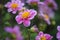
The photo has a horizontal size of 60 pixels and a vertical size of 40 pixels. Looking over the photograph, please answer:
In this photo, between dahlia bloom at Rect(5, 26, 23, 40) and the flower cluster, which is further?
dahlia bloom at Rect(5, 26, 23, 40)

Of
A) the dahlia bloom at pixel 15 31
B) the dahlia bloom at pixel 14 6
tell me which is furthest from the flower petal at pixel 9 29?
the dahlia bloom at pixel 14 6

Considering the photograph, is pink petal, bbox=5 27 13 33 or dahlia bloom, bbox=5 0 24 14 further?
pink petal, bbox=5 27 13 33

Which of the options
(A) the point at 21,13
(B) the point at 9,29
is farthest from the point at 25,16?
(B) the point at 9,29

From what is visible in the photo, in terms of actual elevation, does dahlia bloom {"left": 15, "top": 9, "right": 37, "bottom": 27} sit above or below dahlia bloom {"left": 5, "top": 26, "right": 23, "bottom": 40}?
above

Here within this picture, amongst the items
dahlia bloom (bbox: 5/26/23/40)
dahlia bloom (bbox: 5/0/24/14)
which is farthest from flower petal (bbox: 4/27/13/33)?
dahlia bloom (bbox: 5/0/24/14)

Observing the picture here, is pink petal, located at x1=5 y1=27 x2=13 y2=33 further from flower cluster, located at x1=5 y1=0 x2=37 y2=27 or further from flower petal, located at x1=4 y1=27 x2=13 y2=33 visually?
flower cluster, located at x1=5 y1=0 x2=37 y2=27

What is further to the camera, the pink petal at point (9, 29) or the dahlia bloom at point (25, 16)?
the pink petal at point (9, 29)

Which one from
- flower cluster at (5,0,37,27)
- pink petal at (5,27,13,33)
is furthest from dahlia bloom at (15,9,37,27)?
pink petal at (5,27,13,33)

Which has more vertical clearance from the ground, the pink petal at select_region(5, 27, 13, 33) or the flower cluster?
the flower cluster

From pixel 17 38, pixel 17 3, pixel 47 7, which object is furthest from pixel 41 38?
pixel 47 7

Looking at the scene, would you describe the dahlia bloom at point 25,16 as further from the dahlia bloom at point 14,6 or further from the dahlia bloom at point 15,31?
the dahlia bloom at point 15,31

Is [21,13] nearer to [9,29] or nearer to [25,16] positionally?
[25,16]

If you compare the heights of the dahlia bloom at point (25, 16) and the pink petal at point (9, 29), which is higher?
the dahlia bloom at point (25, 16)
